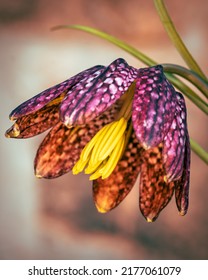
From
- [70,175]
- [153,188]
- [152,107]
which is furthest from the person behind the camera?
[70,175]

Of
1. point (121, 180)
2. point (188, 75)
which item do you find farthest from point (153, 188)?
point (188, 75)

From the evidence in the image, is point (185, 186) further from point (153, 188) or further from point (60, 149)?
point (60, 149)

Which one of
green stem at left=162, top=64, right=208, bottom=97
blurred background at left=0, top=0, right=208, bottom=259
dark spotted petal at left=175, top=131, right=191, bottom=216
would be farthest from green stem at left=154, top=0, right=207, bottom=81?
blurred background at left=0, top=0, right=208, bottom=259

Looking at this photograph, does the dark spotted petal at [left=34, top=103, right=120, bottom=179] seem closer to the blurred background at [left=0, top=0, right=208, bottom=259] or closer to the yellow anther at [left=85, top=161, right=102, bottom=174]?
the yellow anther at [left=85, top=161, right=102, bottom=174]

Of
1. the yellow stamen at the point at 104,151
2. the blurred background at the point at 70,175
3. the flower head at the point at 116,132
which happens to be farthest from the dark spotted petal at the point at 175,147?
the blurred background at the point at 70,175

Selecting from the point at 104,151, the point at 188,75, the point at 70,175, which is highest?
the point at 188,75

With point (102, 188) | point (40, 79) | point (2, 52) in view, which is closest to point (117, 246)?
point (40, 79)
